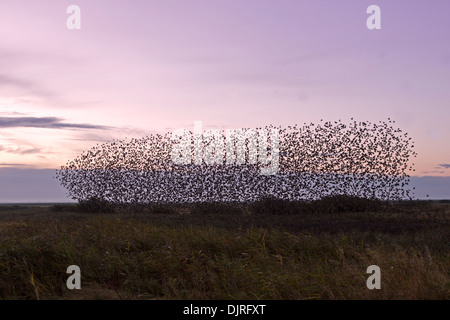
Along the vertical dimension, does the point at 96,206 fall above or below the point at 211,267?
above

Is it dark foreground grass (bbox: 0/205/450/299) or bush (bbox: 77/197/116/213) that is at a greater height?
bush (bbox: 77/197/116/213)

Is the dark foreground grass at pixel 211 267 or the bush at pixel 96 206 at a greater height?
the bush at pixel 96 206

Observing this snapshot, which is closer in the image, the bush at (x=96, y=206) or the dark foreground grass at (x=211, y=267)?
the dark foreground grass at (x=211, y=267)

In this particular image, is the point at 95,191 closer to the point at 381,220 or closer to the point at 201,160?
the point at 201,160

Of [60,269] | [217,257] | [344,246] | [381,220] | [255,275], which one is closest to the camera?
[255,275]

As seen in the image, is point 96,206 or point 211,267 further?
point 96,206

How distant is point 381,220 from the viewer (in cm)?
1577

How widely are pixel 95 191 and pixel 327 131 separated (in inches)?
509

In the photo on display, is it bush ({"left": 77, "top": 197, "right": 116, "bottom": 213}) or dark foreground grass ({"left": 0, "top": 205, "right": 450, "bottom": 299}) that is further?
bush ({"left": 77, "top": 197, "right": 116, "bottom": 213})

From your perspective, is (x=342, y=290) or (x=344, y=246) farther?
(x=344, y=246)
